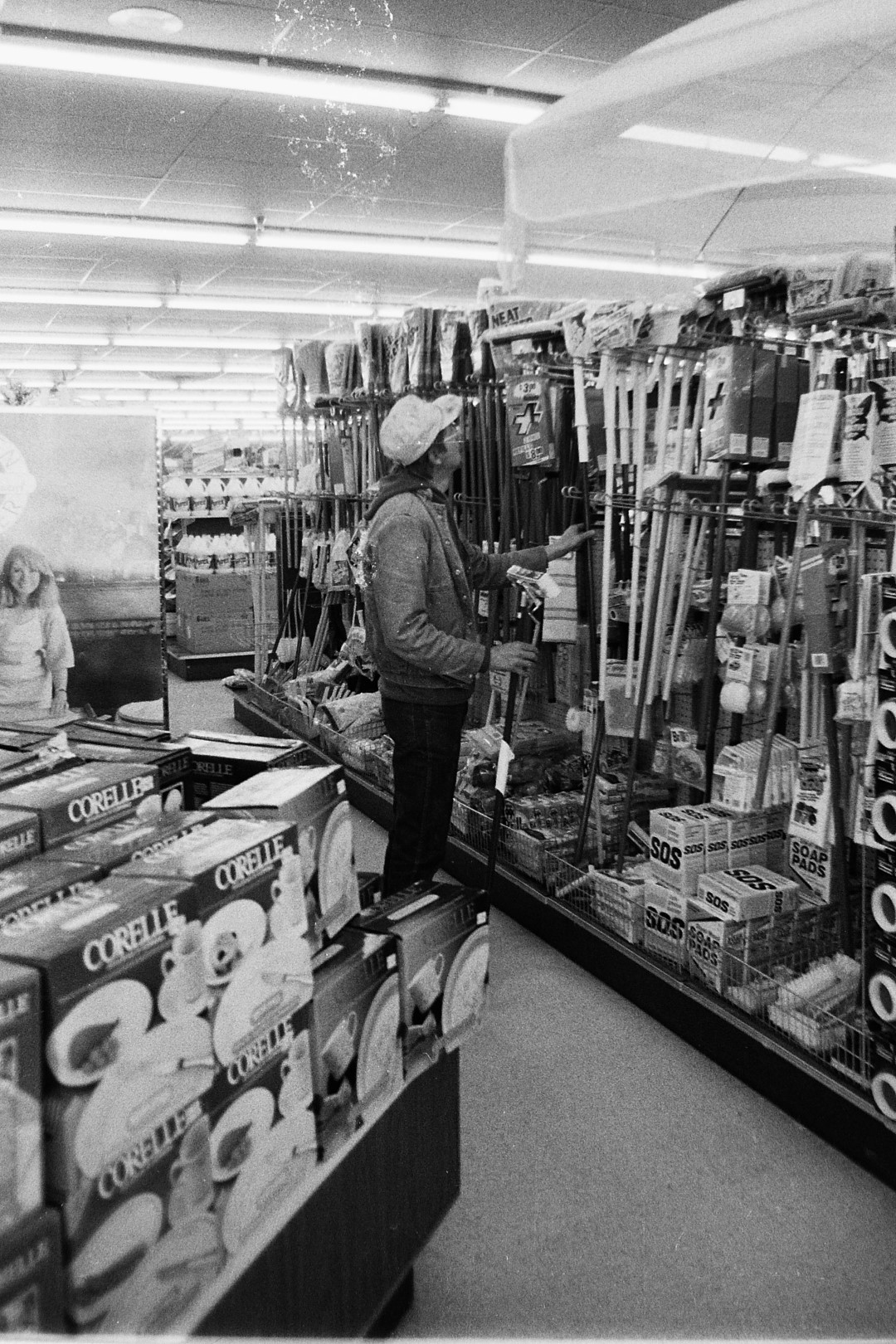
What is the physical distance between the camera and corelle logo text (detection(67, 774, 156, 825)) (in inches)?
59.4

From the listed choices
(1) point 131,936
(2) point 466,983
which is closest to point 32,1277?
(1) point 131,936

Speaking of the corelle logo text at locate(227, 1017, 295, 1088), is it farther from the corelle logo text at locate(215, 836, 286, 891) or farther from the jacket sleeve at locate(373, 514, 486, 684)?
the jacket sleeve at locate(373, 514, 486, 684)

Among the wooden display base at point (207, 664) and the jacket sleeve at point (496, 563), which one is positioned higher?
the jacket sleeve at point (496, 563)

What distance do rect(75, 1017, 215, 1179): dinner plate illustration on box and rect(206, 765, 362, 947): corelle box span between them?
1.16 ft

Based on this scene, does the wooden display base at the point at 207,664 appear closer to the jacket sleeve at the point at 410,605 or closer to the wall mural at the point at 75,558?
the wall mural at the point at 75,558

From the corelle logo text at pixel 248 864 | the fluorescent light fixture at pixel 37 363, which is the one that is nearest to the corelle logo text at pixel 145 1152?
the corelle logo text at pixel 248 864

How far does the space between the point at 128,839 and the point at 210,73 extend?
651 cm

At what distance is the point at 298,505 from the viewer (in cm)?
701

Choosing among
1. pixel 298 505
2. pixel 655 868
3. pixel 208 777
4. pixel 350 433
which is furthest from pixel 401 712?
pixel 298 505

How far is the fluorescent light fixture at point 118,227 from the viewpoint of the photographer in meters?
10.1

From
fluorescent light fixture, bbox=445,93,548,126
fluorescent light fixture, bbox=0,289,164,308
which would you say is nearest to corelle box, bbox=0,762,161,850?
fluorescent light fixture, bbox=445,93,548,126

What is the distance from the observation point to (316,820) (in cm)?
165

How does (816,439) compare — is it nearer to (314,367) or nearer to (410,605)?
(410,605)

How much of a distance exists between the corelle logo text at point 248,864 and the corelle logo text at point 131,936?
10 centimetres
